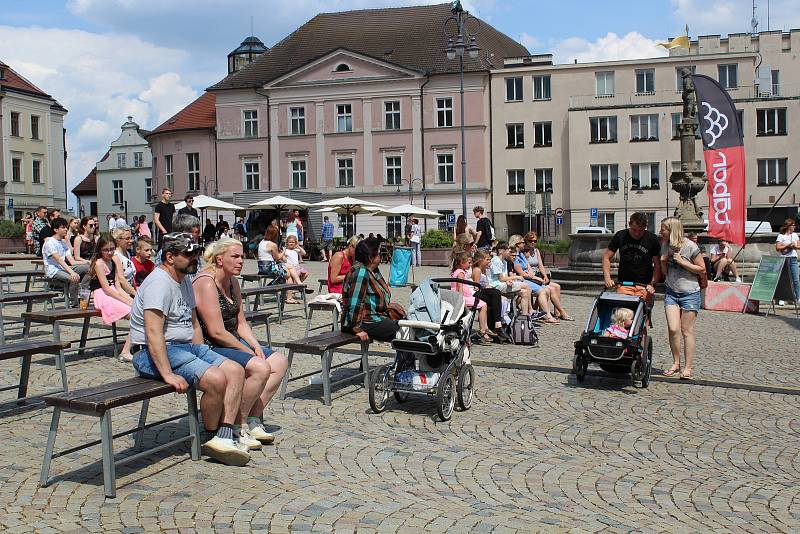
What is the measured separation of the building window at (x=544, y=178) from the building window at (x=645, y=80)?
7.34m

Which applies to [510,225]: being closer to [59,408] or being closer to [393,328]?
[393,328]

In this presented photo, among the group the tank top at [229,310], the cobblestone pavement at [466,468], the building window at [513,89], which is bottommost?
the cobblestone pavement at [466,468]

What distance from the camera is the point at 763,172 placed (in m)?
55.2

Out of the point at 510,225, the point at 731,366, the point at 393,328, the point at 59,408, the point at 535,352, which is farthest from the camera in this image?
the point at 510,225

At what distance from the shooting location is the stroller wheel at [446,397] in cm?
795

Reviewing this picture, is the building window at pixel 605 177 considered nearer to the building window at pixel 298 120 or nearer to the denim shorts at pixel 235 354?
the building window at pixel 298 120

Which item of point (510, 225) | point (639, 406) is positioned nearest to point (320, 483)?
point (639, 406)

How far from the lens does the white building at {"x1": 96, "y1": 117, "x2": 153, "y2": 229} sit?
280ft

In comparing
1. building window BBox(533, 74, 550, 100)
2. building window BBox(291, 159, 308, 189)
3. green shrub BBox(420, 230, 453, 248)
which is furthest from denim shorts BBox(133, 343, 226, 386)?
building window BBox(291, 159, 308, 189)

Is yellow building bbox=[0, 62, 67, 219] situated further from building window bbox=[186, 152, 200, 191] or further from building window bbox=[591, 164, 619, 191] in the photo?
building window bbox=[591, 164, 619, 191]

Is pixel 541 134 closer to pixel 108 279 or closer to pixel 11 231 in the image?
pixel 11 231

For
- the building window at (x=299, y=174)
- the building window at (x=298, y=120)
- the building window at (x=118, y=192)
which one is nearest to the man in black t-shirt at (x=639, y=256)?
the building window at (x=299, y=174)

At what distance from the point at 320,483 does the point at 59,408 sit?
174 cm

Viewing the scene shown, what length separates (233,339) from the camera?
730 centimetres
